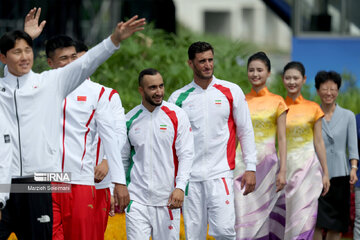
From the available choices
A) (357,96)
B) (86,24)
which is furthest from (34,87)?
(86,24)

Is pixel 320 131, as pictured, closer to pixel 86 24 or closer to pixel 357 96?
pixel 357 96

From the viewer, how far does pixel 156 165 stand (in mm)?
8211

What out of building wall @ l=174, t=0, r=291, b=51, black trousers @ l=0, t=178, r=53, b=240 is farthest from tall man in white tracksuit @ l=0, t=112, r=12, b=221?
building wall @ l=174, t=0, r=291, b=51

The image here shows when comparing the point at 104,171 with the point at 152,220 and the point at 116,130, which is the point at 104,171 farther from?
the point at 152,220

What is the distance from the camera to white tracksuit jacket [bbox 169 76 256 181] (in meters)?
8.81

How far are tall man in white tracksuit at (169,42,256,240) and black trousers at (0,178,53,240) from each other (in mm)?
2408

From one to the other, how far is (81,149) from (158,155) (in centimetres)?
98

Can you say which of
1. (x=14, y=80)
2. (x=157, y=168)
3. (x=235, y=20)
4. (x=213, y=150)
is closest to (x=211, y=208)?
(x=213, y=150)

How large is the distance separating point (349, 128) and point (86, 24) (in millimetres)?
19245

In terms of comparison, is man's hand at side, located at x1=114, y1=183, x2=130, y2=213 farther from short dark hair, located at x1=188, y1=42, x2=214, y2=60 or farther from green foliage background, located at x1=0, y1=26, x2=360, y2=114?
green foliage background, located at x1=0, y1=26, x2=360, y2=114

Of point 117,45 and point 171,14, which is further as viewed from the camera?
point 171,14

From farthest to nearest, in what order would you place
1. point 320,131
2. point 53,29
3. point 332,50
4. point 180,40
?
1. point 53,29
2. point 332,50
3. point 180,40
4. point 320,131

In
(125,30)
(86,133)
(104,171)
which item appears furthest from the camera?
(104,171)

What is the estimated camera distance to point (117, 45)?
616 centimetres
